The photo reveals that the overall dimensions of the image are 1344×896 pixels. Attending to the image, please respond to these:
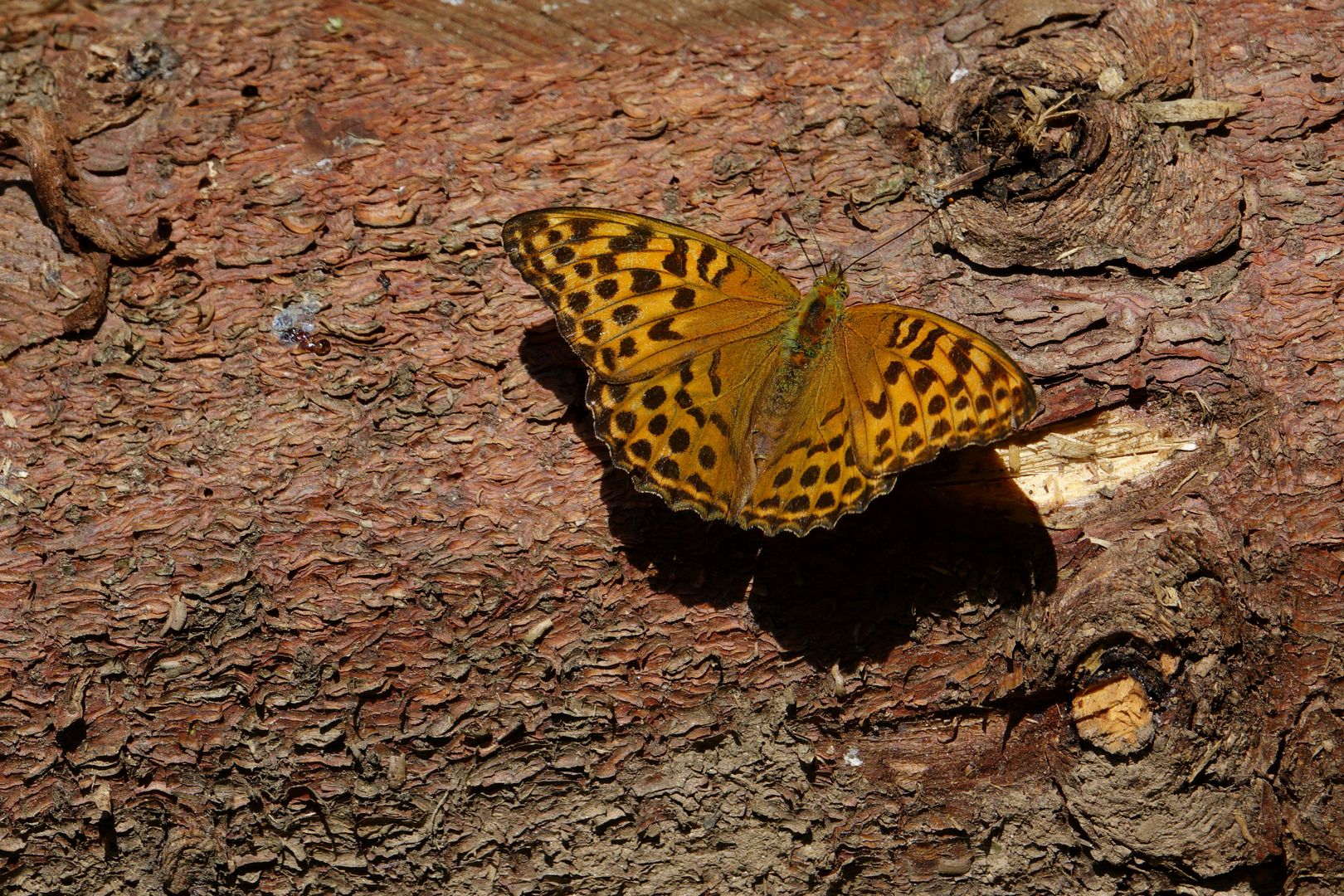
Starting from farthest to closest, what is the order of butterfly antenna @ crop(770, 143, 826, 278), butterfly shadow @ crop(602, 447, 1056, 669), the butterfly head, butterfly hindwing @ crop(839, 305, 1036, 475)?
butterfly antenna @ crop(770, 143, 826, 278) < the butterfly head < butterfly shadow @ crop(602, 447, 1056, 669) < butterfly hindwing @ crop(839, 305, 1036, 475)

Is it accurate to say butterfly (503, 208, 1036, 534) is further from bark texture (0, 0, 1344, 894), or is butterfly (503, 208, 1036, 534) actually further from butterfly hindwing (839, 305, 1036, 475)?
bark texture (0, 0, 1344, 894)

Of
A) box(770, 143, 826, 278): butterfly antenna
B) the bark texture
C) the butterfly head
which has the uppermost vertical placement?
box(770, 143, 826, 278): butterfly antenna

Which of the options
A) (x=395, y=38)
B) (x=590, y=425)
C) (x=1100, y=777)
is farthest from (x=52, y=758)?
(x=1100, y=777)

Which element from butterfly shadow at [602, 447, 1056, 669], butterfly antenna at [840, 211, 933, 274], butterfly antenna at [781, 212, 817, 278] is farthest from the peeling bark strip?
butterfly antenna at [840, 211, 933, 274]

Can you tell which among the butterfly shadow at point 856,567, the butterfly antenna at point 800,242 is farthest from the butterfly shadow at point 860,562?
the butterfly antenna at point 800,242

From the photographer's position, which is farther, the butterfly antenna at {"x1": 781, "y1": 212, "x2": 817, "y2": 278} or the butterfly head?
the butterfly antenna at {"x1": 781, "y1": 212, "x2": 817, "y2": 278}

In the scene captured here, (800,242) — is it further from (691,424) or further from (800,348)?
(691,424)

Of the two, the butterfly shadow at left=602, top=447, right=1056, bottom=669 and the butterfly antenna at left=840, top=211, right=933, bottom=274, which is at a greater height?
the butterfly antenna at left=840, top=211, right=933, bottom=274
